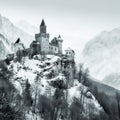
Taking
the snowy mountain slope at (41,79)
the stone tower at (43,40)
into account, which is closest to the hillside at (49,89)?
the snowy mountain slope at (41,79)

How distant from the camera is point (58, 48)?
399ft

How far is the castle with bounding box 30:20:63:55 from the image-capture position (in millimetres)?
115125

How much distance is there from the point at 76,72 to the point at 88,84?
21.5 ft

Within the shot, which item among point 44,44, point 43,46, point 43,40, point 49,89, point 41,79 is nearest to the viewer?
point 49,89

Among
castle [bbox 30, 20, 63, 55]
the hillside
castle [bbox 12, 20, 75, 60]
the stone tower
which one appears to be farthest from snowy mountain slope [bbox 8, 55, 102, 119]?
castle [bbox 30, 20, 63, 55]

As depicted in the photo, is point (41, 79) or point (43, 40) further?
point (43, 40)

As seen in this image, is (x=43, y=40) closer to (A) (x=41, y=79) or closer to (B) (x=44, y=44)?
(B) (x=44, y=44)

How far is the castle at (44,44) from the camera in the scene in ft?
378

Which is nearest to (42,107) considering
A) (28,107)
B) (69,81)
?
(28,107)

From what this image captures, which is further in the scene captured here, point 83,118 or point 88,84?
point 88,84

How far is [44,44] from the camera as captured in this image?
117000 mm

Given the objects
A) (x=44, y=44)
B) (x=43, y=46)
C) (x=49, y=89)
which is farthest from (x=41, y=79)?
(x=44, y=44)

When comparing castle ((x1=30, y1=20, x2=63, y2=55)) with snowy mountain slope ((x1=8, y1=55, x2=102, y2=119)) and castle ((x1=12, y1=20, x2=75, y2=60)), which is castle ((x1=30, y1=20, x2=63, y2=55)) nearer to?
castle ((x1=12, y1=20, x2=75, y2=60))

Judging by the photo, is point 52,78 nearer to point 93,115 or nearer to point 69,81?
point 69,81
